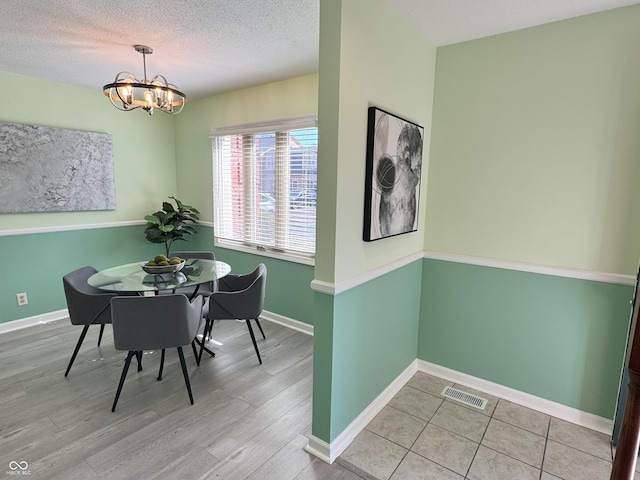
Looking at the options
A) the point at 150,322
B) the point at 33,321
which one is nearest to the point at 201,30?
the point at 150,322

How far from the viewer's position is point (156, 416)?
219 centimetres

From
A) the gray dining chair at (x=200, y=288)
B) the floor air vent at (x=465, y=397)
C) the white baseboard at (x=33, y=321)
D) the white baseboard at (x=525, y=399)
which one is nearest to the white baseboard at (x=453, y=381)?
the white baseboard at (x=525, y=399)

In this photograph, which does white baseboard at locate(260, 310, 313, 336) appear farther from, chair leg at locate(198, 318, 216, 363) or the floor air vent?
the floor air vent

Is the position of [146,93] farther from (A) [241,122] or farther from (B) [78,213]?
(B) [78,213]

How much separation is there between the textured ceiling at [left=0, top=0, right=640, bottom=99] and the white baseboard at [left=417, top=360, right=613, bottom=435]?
92.7 inches

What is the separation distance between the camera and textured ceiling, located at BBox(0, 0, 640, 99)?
1.93 m

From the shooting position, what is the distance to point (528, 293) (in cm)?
230

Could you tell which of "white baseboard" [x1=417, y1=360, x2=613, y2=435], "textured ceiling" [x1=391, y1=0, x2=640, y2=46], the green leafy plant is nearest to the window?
the green leafy plant

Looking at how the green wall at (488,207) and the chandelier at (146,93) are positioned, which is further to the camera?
the chandelier at (146,93)

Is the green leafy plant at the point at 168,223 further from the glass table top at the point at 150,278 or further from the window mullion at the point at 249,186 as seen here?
the glass table top at the point at 150,278

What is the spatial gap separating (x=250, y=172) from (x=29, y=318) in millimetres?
2673

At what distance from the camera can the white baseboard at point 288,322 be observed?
3.50m

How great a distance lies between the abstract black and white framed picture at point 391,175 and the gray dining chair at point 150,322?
1.27m

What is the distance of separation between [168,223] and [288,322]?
182 cm
